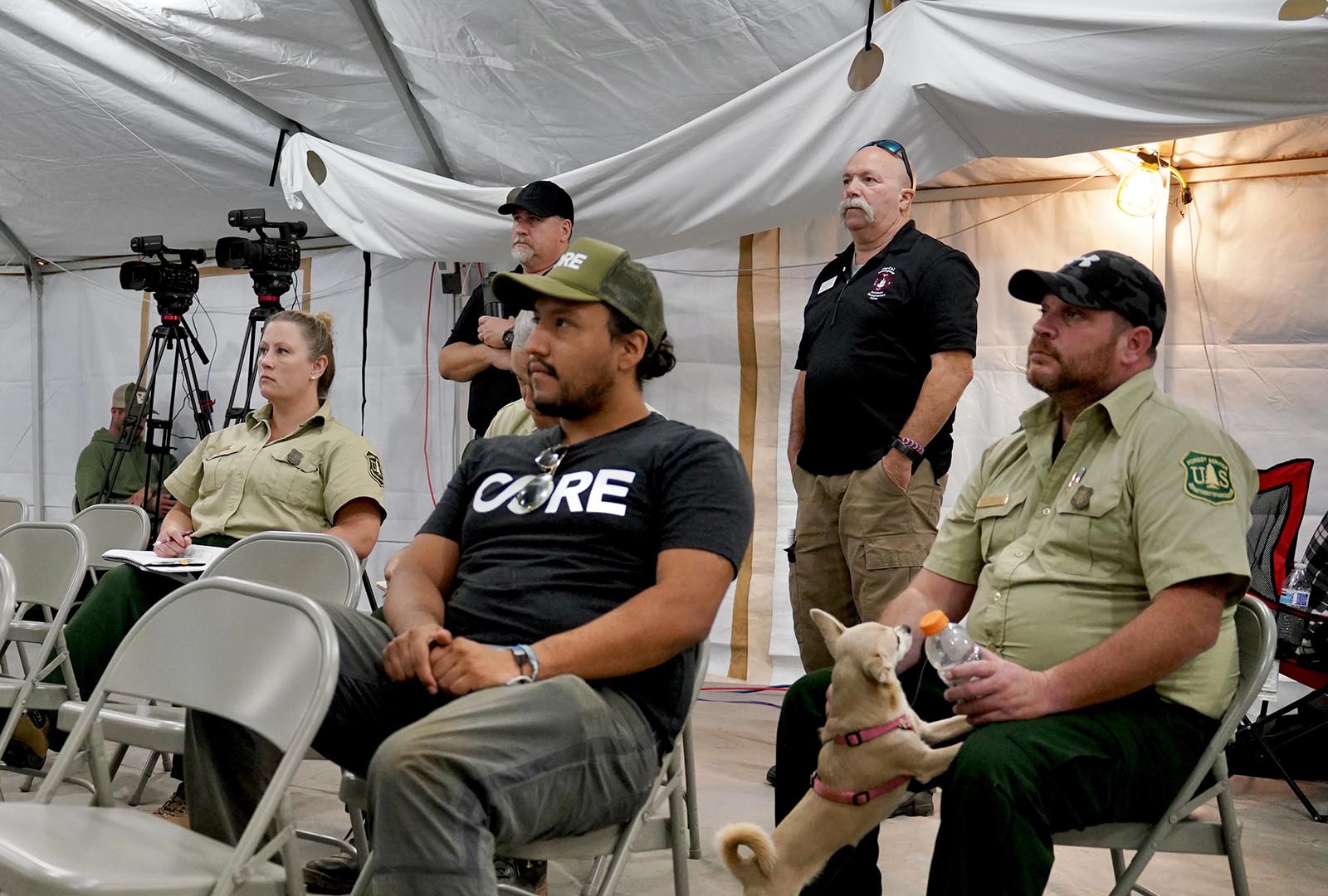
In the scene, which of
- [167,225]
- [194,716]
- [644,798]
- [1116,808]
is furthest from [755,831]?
[167,225]

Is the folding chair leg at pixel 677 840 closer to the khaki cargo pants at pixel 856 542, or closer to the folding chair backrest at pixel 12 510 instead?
the khaki cargo pants at pixel 856 542

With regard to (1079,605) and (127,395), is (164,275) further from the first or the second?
(1079,605)

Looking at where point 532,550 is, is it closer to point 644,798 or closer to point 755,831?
point 644,798

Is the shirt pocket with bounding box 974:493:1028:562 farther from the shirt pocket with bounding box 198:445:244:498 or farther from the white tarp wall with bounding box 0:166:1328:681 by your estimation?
the white tarp wall with bounding box 0:166:1328:681

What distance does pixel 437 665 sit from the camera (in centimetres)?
158

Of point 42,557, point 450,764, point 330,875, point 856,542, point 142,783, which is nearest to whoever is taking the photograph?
point 450,764

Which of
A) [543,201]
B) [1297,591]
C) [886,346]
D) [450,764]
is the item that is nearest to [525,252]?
[543,201]

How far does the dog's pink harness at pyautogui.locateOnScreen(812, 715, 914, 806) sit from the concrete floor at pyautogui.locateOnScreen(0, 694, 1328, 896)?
34.6 inches

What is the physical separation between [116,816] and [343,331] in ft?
14.0

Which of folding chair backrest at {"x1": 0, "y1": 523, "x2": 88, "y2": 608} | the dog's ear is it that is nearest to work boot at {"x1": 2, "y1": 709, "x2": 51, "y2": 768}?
folding chair backrest at {"x1": 0, "y1": 523, "x2": 88, "y2": 608}

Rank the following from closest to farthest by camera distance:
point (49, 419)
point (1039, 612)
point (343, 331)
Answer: point (1039, 612) < point (343, 331) < point (49, 419)

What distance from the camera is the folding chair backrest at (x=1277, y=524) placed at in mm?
A: 3463

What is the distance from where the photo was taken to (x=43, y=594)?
2.93 metres

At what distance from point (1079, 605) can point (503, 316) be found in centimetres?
221
